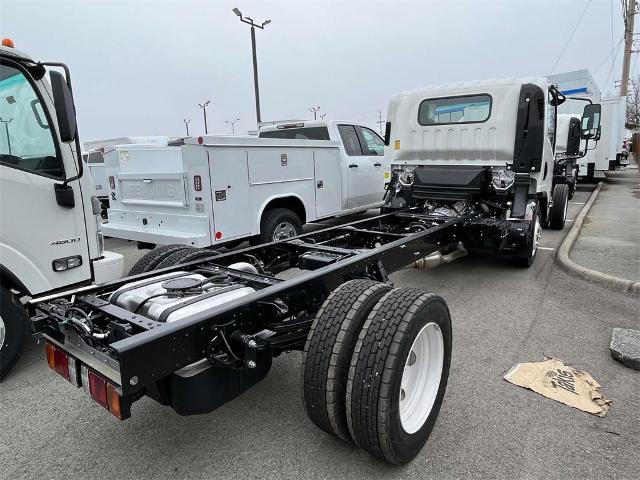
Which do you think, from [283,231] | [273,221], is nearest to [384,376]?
[273,221]

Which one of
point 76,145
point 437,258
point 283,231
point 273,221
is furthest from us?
point 283,231

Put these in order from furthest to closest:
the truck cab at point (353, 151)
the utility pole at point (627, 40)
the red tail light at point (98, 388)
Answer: the utility pole at point (627, 40)
the truck cab at point (353, 151)
the red tail light at point (98, 388)

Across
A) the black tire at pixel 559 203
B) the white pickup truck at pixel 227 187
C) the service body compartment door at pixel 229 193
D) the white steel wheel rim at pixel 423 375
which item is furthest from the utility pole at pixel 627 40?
the white steel wheel rim at pixel 423 375

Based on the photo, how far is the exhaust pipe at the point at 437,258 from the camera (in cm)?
531

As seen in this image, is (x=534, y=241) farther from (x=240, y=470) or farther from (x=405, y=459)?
(x=240, y=470)

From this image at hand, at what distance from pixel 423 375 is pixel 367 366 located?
0.67 metres

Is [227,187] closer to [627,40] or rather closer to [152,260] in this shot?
[152,260]

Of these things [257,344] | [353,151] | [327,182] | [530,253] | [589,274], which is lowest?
[589,274]

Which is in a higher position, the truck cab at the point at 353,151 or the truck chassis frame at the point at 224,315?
the truck cab at the point at 353,151

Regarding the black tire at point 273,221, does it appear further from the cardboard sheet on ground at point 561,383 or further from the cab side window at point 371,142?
the cardboard sheet on ground at point 561,383

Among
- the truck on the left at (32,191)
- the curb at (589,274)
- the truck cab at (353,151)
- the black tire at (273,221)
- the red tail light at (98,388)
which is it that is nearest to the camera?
the red tail light at (98,388)

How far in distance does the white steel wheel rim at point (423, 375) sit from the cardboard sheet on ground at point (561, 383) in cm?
94

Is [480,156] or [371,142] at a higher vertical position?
[371,142]

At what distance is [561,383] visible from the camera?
10.5ft
